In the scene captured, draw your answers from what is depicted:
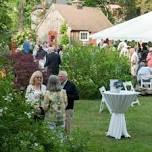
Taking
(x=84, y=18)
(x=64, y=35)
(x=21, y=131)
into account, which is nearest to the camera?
(x=21, y=131)

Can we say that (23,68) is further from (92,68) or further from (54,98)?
(54,98)

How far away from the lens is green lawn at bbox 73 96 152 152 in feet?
40.6

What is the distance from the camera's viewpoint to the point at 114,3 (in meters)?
78.0

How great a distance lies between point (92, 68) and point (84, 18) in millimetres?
49439

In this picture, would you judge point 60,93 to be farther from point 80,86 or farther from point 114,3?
point 114,3

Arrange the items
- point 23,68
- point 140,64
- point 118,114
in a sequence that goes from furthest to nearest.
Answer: point 140,64, point 23,68, point 118,114

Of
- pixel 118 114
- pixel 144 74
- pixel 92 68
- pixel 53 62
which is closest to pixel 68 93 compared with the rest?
pixel 118 114

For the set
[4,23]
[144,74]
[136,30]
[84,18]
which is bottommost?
[144,74]

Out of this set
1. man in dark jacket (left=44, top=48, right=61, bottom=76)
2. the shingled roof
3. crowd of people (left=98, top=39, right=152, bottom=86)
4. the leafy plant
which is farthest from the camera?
the shingled roof

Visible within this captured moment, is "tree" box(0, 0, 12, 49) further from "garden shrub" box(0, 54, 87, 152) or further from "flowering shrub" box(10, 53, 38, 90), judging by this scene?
"flowering shrub" box(10, 53, 38, 90)

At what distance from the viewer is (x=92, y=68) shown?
21.2 meters

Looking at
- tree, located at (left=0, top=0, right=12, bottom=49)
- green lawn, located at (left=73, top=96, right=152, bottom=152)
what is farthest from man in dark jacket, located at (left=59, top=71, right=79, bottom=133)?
tree, located at (left=0, top=0, right=12, bottom=49)

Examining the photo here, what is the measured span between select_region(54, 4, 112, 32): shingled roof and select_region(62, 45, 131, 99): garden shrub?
46393 mm

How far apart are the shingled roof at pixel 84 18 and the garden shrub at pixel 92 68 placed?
152 feet
